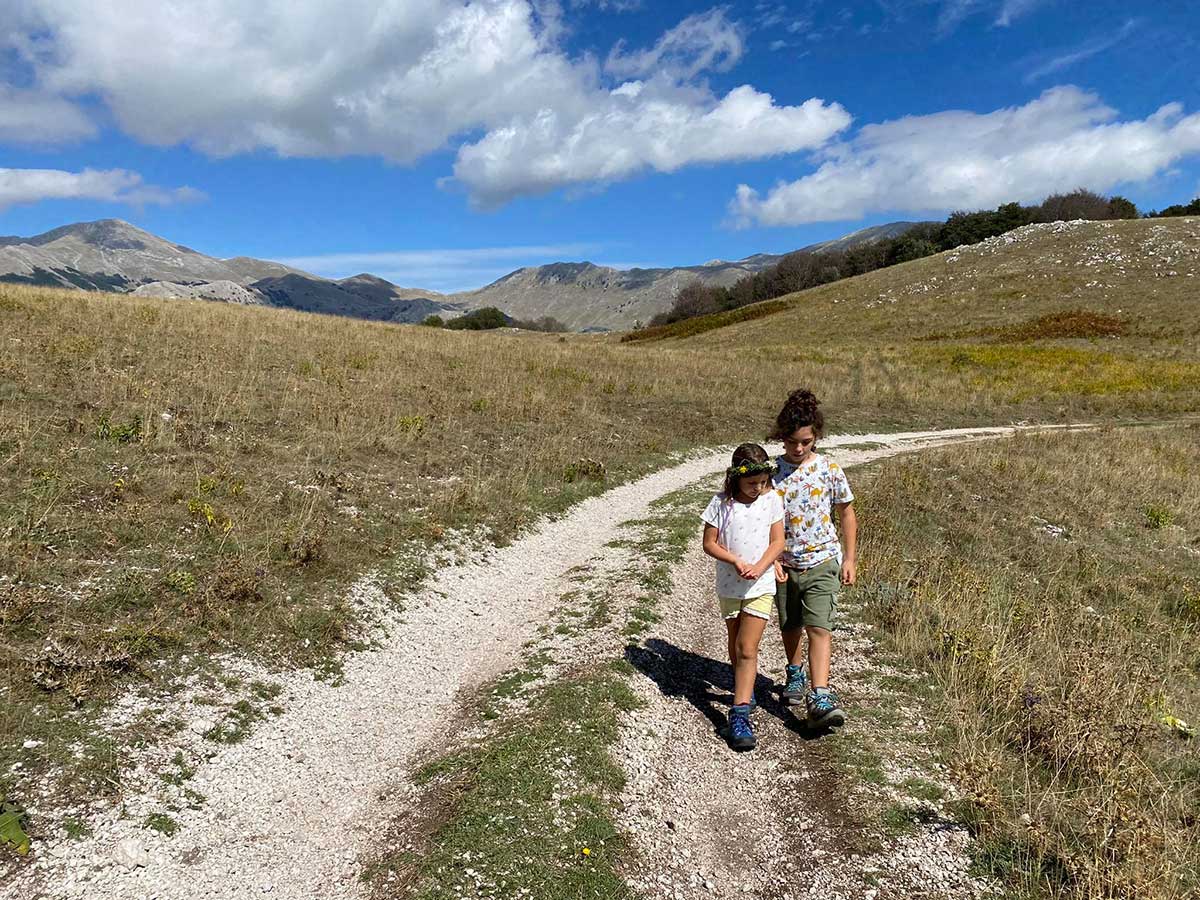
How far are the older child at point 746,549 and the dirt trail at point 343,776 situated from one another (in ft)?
2.89

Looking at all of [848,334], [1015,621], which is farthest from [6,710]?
[848,334]

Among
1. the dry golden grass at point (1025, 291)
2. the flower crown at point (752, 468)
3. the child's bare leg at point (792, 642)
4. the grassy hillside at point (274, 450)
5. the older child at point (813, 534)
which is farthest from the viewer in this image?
the dry golden grass at point (1025, 291)

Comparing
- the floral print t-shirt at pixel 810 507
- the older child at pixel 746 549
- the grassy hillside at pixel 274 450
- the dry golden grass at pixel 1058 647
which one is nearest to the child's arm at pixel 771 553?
the older child at pixel 746 549

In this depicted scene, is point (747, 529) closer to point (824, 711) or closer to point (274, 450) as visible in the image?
point (824, 711)

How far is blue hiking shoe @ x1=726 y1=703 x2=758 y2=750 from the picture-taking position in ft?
19.5

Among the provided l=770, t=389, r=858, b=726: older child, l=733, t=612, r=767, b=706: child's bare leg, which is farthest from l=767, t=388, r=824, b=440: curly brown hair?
l=733, t=612, r=767, b=706: child's bare leg

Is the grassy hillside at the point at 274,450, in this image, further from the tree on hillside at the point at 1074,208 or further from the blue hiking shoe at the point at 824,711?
the tree on hillside at the point at 1074,208

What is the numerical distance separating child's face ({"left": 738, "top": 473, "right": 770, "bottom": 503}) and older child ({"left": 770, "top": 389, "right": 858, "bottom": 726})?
51cm

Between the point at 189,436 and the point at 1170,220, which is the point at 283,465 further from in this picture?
the point at 1170,220

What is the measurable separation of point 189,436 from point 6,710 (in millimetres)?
7357

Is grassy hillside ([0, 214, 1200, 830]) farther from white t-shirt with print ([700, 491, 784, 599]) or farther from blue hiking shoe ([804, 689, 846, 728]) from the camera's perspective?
blue hiking shoe ([804, 689, 846, 728])

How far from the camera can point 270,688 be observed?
650 cm

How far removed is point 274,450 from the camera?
1224 centimetres

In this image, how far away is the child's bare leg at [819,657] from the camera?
20.2 ft
